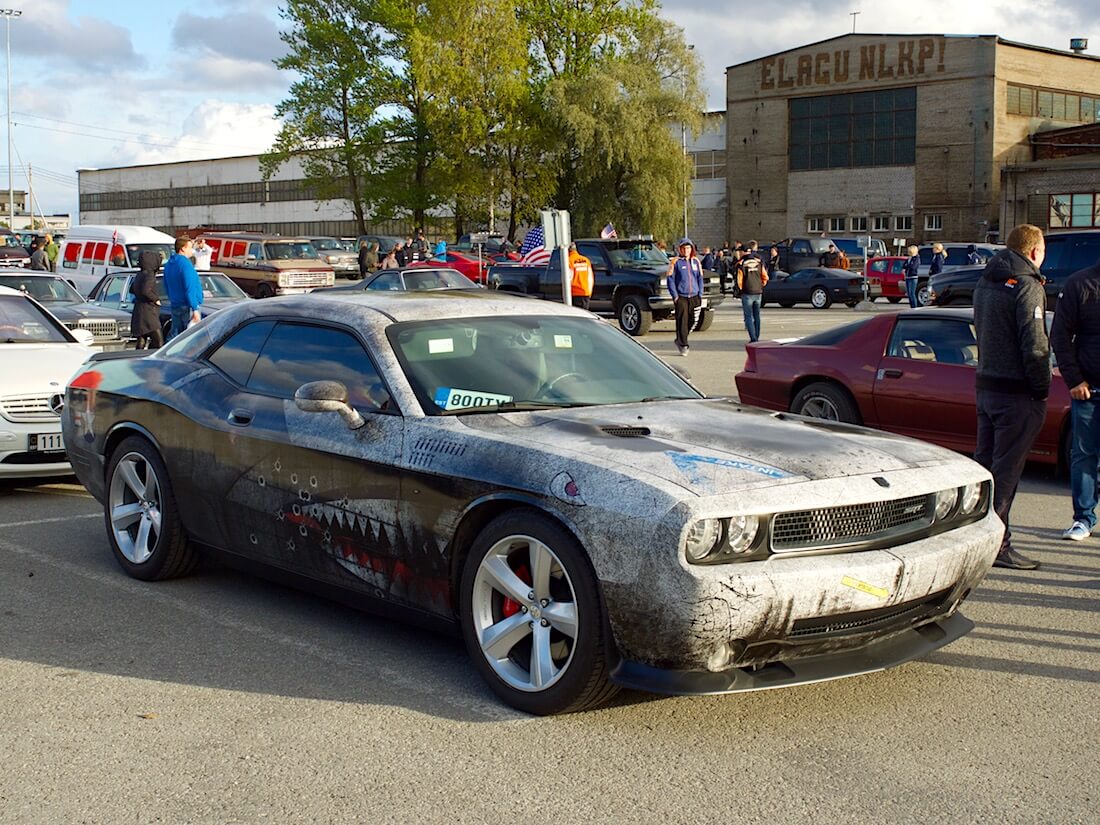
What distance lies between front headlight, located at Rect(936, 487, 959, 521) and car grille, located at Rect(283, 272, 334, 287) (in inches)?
1064

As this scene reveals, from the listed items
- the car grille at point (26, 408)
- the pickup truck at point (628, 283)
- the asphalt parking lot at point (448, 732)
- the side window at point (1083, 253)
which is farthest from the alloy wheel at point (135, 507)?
the pickup truck at point (628, 283)

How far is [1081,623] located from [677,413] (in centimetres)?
221

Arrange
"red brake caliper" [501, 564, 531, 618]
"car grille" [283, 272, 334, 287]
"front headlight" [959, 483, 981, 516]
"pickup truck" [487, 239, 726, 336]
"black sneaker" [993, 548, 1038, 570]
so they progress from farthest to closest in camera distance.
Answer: "car grille" [283, 272, 334, 287]
"pickup truck" [487, 239, 726, 336]
"black sneaker" [993, 548, 1038, 570]
"front headlight" [959, 483, 981, 516]
"red brake caliper" [501, 564, 531, 618]

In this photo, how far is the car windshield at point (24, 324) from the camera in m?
10.5

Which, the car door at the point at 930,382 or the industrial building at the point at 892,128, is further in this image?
the industrial building at the point at 892,128

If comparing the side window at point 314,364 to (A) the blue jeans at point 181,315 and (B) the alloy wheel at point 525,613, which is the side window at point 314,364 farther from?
(A) the blue jeans at point 181,315

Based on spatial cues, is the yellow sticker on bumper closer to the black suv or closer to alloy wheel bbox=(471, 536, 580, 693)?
alloy wheel bbox=(471, 536, 580, 693)

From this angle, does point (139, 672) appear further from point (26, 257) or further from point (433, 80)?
point (433, 80)

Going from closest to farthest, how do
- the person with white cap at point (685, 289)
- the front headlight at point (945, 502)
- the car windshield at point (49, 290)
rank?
1. the front headlight at point (945, 502)
2. the car windshield at point (49, 290)
3. the person with white cap at point (685, 289)

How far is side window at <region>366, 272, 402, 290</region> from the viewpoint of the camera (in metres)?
22.7

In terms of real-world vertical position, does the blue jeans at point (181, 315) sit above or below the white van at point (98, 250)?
below

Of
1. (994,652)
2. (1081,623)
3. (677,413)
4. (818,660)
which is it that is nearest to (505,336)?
(677,413)

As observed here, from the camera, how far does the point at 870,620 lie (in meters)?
4.53

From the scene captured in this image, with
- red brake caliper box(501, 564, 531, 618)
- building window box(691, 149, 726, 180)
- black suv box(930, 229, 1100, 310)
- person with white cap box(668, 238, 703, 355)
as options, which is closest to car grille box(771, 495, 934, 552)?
red brake caliper box(501, 564, 531, 618)
